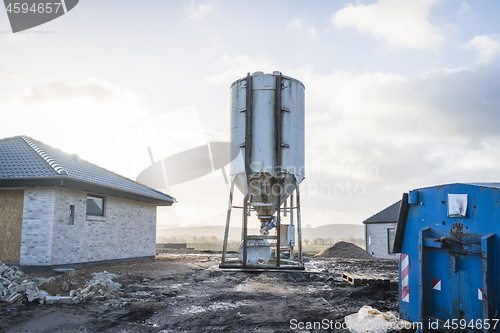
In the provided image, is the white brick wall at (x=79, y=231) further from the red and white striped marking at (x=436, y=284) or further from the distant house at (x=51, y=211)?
the red and white striped marking at (x=436, y=284)

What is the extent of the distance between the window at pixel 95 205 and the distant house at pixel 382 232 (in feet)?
60.5

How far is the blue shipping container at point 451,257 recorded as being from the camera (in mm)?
4461

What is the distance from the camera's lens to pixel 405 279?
5.67 meters

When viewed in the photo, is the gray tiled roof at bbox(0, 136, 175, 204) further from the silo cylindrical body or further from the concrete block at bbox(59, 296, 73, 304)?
the silo cylindrical body

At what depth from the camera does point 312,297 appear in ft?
29.2

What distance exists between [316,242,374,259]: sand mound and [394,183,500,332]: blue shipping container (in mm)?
21658

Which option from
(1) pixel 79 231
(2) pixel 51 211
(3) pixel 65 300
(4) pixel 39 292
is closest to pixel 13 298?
(4) pixel 39 292

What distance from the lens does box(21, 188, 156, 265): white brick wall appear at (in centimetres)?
1185

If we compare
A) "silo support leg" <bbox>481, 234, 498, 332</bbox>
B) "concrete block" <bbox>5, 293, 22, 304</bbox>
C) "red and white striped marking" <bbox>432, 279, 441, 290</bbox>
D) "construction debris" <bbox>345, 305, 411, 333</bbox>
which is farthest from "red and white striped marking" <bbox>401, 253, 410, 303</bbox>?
"concrete block" <bbox>5, 293, 22, 304</bbox>

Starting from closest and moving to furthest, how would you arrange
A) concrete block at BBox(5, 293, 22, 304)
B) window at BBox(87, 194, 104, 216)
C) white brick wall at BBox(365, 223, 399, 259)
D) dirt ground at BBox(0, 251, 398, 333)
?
dirt ground at BBox(0, 251, 398, 333), concrete block at BBox(5, 293, 22, 304), window at BBox(87, 194, 104, 216), white brick wall at BBox(365, 223, 399, 259)

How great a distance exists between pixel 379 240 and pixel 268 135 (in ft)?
58.5

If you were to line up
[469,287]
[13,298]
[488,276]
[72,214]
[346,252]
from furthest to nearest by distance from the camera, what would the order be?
[346,252] < [72,214] < [13,298] < [469,287] < [488,276]

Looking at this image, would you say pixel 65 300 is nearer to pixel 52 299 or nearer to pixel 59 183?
pixel 52 299

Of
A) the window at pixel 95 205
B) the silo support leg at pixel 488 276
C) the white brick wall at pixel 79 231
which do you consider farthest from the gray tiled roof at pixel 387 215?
the silo support leg at pixel 488 276
